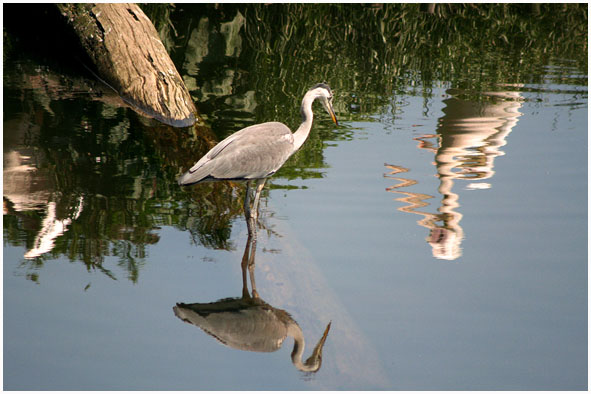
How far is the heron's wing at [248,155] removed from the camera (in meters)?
5.59

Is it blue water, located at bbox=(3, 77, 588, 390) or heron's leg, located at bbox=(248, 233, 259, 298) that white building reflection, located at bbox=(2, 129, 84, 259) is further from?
heron's leg, located at bbox=(248, 233, 259, 298)

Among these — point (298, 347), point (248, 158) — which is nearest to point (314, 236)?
point (248, 158)

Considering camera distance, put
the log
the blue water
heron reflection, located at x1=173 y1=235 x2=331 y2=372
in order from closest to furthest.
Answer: the blue water
heron reflection, located at x1=173 y1=235 x2=331 y2=372
the log

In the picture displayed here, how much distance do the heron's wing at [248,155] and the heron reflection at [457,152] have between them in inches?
46.2

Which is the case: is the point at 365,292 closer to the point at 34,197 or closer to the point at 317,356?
the point at 317,356

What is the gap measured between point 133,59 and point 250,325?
5025 millimetres

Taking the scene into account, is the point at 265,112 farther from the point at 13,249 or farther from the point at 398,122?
the point at 13,249

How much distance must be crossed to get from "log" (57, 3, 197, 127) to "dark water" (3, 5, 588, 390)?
0.98 ft

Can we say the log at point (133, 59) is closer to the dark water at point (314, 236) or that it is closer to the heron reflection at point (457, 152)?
the dark water at point (314, 236)

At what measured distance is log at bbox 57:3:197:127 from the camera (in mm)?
8234

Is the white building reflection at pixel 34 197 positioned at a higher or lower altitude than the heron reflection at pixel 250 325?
higher

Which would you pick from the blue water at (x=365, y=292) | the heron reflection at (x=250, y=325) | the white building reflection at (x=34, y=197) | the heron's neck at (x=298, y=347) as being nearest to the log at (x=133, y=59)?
the white building reflection at (x=34, y=197)

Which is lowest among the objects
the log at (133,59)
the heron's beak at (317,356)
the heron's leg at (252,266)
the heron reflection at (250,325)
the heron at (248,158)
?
the heron's beak at (317,356)

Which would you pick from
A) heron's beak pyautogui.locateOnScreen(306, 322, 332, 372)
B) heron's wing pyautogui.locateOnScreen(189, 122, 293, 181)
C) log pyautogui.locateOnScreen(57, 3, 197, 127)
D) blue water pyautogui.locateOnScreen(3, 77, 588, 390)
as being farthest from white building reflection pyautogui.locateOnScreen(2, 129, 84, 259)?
heron's beak pyautogui.locateOnScreen(306, 322, 332, 372)
